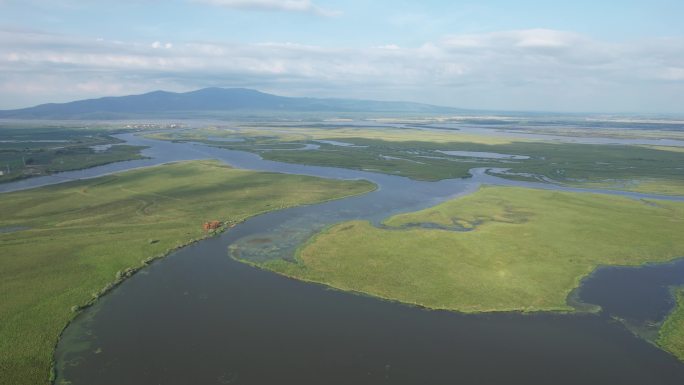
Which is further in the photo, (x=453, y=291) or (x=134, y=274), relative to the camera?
(x=134, y=274)

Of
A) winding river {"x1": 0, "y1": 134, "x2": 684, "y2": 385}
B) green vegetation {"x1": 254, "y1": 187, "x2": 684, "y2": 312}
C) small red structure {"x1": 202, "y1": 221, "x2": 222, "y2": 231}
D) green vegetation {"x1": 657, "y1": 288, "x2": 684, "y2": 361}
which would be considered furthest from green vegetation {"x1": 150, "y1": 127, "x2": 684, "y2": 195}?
winding river {"x1": 0, "y1": 134, "x2": 684, "y2": 385}

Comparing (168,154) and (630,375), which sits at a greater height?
(168,154)

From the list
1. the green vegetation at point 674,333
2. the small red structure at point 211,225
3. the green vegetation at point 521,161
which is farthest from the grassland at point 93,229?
the green vegetation at point 674,333

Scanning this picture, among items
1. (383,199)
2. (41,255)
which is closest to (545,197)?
(383,199)

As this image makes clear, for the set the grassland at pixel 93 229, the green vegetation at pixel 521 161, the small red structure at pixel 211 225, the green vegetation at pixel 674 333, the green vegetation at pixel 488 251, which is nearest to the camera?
the green vegetation at pixel 674 333

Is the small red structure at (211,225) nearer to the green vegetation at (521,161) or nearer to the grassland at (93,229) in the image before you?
the grassland at (93,229)

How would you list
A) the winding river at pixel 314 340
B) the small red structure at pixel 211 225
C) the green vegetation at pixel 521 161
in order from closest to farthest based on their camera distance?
the winding river at pixel 314 340
the small red structure at pixel 211 225
the green vegetation at pixel 521 161

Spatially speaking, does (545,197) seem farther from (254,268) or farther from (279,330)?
(279,330)
